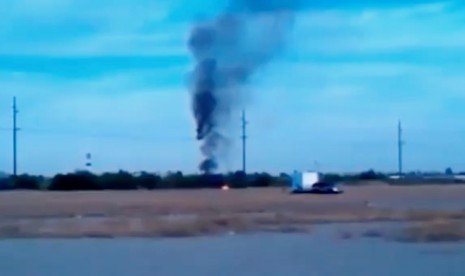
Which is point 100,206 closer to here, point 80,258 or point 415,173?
point 80,258

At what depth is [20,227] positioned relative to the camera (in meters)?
40.0

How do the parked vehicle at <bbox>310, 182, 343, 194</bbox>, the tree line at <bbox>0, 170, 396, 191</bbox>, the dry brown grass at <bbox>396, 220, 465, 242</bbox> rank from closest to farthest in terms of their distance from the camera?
1. the dry brown grass at <bbox>396, 220, 465, 242</bbox>
2. the parked vehicle at <bbox>310, 182, 343, 194</bbox>
3. the tree line at <bbox>0, 170, 396, 191</bbox>

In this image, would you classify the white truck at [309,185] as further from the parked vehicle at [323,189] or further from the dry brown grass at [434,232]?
the dry brown grass at [434,232]

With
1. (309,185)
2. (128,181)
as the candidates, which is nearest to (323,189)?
(309,185)

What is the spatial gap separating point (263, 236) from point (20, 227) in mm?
10811

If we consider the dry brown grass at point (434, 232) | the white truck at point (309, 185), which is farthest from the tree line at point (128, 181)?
the dry brown grass at point (434, 232)

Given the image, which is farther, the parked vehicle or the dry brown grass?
the parked vehicle

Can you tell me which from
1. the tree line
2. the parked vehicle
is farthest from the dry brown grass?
the tree line

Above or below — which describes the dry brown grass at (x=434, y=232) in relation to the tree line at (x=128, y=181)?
below

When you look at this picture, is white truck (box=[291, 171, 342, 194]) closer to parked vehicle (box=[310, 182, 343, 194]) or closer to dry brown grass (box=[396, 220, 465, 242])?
parked vehicle (box=[310, 182, 343, 194])

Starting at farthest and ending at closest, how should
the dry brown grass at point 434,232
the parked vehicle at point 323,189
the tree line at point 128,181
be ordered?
the tree line at point 128,181 → the parked vehicle at point 323,189 → the dry brown grass at point 434,232

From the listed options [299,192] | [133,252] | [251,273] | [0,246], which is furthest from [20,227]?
[299,192]

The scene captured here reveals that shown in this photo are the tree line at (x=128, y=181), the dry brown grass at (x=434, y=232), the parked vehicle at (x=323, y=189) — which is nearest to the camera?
the dry brown grass at (x=434, y=232)

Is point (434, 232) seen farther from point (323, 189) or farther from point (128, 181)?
point (128, 181)
